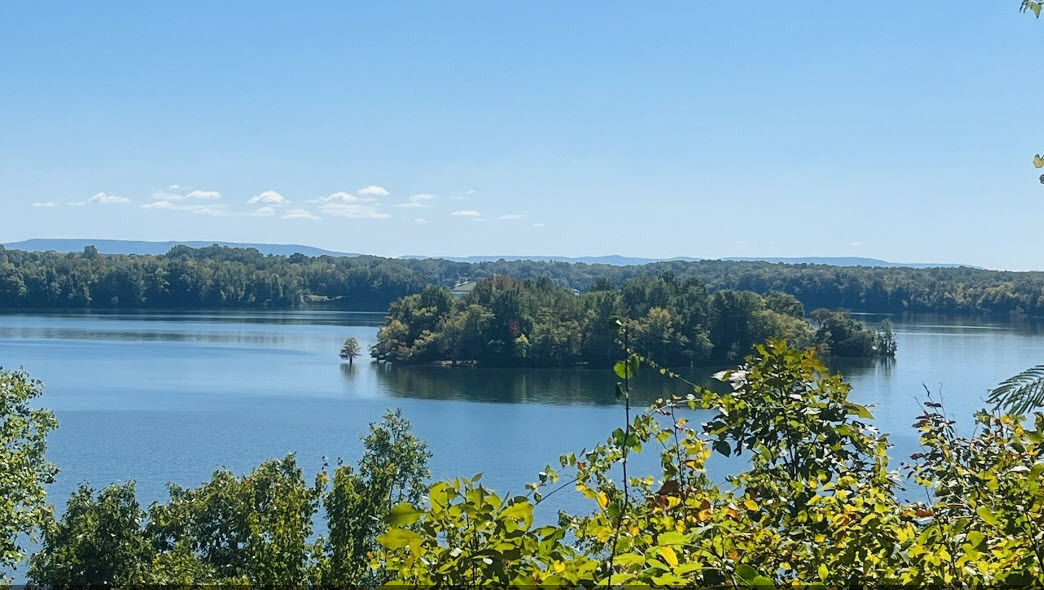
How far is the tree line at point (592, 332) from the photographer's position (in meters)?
57.4

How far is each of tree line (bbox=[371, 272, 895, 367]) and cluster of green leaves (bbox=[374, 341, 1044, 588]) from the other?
5296cm

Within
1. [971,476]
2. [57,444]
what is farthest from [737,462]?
[971,476]

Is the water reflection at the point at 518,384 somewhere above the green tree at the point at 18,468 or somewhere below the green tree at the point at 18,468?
below

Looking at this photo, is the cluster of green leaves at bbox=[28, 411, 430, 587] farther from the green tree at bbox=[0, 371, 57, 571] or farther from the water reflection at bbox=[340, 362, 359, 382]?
the water reflection at bbox=[340, 362, 359, 382]

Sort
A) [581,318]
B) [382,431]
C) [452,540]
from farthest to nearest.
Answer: [581,318]
[382,431]
[452,540]

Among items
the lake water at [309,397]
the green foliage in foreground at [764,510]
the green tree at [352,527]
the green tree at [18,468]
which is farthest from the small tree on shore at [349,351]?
the green foliage in foreground at [764,510]

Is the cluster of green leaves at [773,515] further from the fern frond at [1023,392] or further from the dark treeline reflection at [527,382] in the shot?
the dark treeline reflection at [527,382]

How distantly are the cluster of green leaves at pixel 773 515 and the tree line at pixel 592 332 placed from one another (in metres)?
53.0

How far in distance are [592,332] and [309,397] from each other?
2072 cm

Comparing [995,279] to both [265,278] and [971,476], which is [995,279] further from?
[971,476]

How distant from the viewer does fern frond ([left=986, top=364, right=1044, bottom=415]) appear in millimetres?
2039

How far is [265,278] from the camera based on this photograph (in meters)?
109

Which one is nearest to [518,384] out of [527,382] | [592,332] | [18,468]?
[527,382]

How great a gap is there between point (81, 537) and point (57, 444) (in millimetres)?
16202
